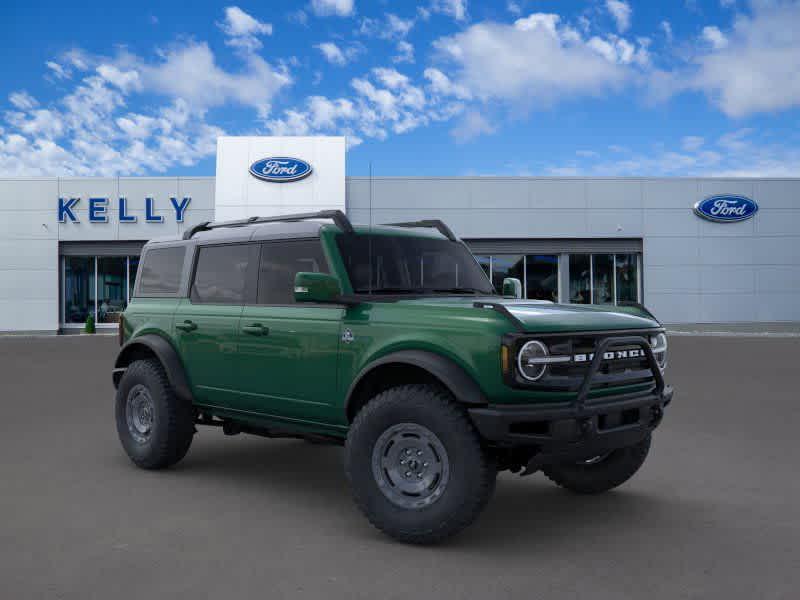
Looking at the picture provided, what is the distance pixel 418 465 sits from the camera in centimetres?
461

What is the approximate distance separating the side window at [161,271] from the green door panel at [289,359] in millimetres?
1218

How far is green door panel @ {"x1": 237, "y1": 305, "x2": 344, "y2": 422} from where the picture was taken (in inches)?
205

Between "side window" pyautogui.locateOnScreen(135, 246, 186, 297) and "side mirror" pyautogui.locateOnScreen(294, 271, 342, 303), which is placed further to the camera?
"side window" pyautogui.locateOnScreen(135, 246, 186, 297)

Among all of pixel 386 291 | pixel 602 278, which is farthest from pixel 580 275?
pixel 386 291

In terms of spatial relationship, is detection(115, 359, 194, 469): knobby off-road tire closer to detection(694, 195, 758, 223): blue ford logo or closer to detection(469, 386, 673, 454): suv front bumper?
detection(469, 386, 673, 454): suv front bumper

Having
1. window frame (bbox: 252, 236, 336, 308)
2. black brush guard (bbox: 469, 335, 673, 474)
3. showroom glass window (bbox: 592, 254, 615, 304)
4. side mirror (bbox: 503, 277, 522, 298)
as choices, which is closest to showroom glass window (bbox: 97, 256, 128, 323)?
showroom glass window (bbox: 592, 254, 615, 304)

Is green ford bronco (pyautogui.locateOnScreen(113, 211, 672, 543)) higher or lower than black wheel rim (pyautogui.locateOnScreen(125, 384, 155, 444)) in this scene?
higher

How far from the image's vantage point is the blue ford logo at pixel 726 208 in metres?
33.1

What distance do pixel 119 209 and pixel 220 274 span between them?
29056 millimetres

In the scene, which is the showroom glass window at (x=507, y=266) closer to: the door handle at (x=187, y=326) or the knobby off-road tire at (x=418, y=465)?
the door handle at (x=187, y=326)

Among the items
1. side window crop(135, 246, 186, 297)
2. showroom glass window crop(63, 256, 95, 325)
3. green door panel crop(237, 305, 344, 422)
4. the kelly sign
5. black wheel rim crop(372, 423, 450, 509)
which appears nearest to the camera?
black wheel rim crop(372, 423, 450, 509)

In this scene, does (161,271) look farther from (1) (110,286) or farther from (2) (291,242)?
(1) (110,286)

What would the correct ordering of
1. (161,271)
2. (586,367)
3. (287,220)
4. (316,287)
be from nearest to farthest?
(586,367) → (316,287) → (287,220) → (161,271)

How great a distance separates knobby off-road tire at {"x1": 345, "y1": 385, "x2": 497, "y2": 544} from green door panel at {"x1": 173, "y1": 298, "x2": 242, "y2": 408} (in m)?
1.56
